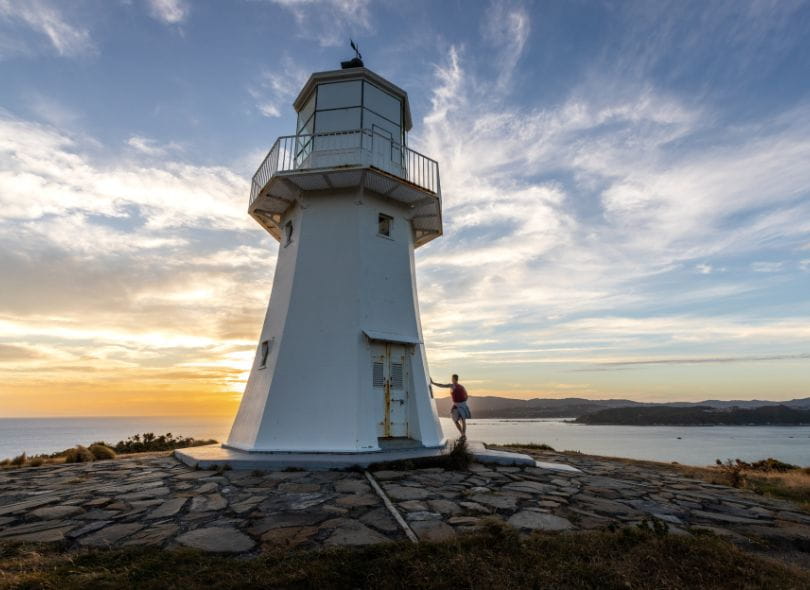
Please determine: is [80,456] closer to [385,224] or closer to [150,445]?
[150,445]

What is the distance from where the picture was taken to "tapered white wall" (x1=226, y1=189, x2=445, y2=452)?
28.4 feet

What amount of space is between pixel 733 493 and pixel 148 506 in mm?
8081

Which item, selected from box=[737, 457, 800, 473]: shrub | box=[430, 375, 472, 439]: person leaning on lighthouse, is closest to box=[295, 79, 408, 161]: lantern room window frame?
box=[430, 375, 472, 439]: person leaning on lighthouse

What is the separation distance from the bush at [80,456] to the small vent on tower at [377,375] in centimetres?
635

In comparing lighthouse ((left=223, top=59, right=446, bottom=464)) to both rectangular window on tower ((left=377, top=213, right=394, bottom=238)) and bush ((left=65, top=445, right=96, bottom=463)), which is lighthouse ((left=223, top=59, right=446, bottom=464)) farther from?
bush ((left=65, top=445, right=96, bottom=463))

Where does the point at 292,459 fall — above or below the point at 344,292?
below

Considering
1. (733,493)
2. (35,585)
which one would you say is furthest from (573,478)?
(35,585)

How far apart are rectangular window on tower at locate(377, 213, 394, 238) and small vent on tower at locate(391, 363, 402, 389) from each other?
3043 mm

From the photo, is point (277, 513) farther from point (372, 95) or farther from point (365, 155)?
point (372, 95)

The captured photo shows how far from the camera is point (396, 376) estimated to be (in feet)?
31.4

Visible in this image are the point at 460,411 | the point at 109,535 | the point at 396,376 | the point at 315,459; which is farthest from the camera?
the point at 460,411

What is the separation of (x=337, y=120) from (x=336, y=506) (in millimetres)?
8414

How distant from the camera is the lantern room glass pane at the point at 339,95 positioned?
10422 millimetres

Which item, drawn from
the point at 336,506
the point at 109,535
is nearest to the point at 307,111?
the point at 336,506
